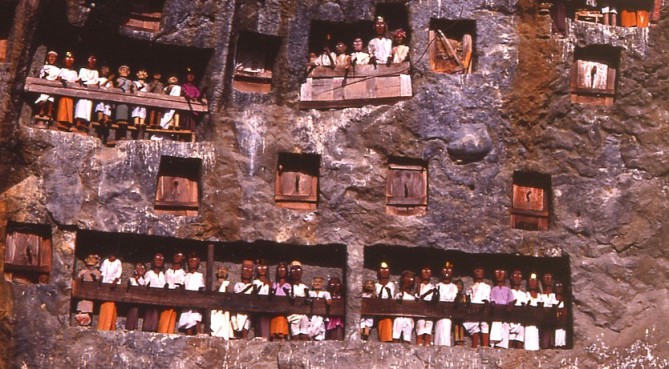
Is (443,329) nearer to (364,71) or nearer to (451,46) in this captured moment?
(364,71)

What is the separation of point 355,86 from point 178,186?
379 cm

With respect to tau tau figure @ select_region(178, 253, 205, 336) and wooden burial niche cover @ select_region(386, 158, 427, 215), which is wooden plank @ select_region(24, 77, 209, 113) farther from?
wooden burial niche cover @ select_region(386, 158, 427, 215)

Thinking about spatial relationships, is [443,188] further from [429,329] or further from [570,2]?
[570,2]

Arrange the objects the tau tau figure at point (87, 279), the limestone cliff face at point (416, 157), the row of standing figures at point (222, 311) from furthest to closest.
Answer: the row of standing figures at point (222, 311) < the limestone cliff face at point (416, 157) < the tau tau figure at point (87, 279)

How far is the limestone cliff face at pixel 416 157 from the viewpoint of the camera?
1800cm

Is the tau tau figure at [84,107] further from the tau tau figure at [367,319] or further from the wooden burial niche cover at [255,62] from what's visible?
the tau tau figure at [367,319]

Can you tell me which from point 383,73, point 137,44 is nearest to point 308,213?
point 383,73

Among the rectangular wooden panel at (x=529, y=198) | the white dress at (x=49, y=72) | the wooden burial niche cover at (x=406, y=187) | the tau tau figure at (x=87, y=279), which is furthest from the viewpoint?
the rectangular wooden panel at (x=529, y=198)

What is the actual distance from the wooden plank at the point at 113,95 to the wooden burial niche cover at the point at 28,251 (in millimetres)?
2486

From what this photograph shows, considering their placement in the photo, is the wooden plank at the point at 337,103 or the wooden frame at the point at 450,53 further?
the wooden frame at the point at 450,53

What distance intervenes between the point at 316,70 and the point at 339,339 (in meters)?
5.06

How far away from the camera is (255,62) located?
1953cm

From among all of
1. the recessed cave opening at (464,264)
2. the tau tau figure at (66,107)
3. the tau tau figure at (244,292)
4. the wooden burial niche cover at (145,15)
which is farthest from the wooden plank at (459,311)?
the wooden burial niche cover at (145,15)

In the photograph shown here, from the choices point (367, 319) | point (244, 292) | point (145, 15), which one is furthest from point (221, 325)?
point (145, 15)
